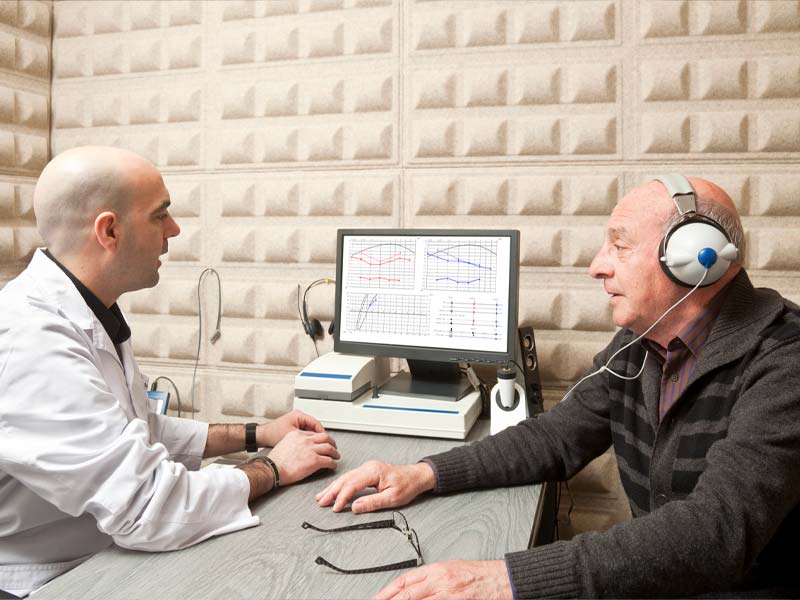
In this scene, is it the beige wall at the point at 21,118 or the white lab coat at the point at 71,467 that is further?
the beige wall at the point at 21,118

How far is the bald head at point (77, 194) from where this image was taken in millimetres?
1294

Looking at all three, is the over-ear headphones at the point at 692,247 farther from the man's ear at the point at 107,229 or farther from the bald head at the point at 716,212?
the man's ear at the point at 107,229

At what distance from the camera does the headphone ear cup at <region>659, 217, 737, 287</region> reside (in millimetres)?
1159

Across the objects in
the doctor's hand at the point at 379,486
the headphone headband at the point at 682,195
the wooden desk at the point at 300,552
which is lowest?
the wooden desk at the point at 300,552

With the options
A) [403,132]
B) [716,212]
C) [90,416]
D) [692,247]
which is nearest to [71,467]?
[90,416]

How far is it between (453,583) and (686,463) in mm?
558

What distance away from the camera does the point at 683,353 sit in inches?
51.1

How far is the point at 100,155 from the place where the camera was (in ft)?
4.35

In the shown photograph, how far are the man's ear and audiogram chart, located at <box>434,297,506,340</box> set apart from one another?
92 centimetres

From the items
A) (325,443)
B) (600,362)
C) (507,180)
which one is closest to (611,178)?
(507,180)

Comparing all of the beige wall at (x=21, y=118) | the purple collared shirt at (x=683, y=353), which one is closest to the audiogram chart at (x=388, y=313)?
the purple collared shirt at (x=683, y=353)

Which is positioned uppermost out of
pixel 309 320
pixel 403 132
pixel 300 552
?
pixel 403 132

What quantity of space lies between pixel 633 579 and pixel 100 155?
1.29 m

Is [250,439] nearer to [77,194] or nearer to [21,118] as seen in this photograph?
[77,194]
